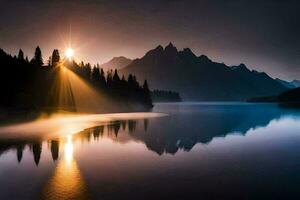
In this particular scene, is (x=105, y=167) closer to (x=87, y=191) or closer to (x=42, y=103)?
(x=87, y=191)

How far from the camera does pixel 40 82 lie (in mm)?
120125

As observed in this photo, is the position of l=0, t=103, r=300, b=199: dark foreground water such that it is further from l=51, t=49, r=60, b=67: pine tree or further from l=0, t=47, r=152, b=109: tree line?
l=51, t=49, r=60, b=67: pine tree

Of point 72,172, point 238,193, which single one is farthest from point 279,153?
point 72,172

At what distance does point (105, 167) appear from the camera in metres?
25.2

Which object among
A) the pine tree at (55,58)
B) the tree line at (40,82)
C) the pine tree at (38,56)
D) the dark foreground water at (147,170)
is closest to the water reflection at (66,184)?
the dark foreground water at (147,170)

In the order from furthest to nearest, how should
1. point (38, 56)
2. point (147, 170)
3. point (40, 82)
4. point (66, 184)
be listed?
point (38, 56)
point (40, 82)
point (147, 170)
point (66, 184)

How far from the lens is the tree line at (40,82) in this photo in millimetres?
95250

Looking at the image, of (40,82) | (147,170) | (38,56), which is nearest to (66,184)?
(147,170)

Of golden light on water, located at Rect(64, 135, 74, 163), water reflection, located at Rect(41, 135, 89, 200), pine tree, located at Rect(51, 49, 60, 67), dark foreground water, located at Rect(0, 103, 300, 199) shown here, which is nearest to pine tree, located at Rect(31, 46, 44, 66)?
pine tree, located at Rect(51, 49, 60, 67)

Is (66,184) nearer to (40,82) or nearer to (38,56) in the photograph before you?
(40,82)

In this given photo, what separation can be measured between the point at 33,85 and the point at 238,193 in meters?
111

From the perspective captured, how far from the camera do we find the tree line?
313ft

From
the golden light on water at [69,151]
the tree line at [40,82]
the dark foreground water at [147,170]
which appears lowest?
the dark foreground water at [147,170]

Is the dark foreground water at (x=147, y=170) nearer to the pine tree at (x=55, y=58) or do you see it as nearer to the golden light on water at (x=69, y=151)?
the golden light on water at (x=69, y=151)
